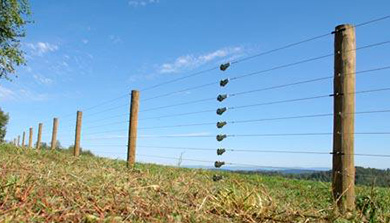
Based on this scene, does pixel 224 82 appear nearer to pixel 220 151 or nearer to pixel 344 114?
pixel 220 151

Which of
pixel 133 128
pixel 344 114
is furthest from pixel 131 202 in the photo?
pixel 133 128

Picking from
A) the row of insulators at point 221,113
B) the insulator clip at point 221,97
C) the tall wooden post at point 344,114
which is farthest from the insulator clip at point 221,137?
the tall wooden post at point 344,114

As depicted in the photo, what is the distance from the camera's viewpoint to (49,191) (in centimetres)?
278

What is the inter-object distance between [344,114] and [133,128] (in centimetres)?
620

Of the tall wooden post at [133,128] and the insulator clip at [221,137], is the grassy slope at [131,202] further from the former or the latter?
the tall wooden post at [133,128]

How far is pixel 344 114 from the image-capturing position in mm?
4977

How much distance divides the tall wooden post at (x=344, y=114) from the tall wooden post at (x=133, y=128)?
599cm

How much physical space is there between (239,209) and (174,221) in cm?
69

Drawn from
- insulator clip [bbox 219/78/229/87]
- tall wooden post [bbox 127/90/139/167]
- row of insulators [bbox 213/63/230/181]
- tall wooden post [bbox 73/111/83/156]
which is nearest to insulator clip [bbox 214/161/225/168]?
row of insulators [bbox 213/63/230/181]

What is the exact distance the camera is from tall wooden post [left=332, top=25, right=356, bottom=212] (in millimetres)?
4840

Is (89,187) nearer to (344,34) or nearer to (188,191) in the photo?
(188,191)

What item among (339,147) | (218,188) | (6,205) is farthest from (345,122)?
(6,205)

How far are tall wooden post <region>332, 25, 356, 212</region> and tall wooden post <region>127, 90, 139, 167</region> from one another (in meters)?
5.99

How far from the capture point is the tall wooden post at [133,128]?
10047 mm
